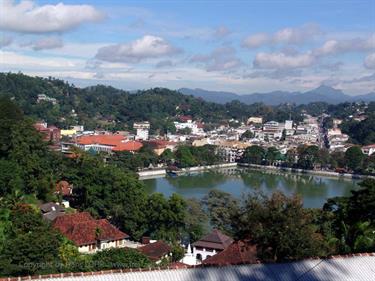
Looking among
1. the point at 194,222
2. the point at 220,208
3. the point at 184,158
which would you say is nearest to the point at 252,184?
the point at 184,158

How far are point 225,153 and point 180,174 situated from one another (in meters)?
8.30

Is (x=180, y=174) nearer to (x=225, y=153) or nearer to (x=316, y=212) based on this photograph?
(x=225, y=153)

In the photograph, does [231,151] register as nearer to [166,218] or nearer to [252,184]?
[252,184]

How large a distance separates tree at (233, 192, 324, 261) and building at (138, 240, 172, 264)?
13.7ft

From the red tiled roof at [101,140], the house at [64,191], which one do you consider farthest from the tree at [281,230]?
the red tiled roof at [101,140]

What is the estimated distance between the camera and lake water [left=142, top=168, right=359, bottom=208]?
26.6m

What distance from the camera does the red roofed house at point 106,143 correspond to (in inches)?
1551

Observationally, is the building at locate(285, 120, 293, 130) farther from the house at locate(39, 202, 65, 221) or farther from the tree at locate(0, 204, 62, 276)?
the tree at locate(0, 204, 62, 276)

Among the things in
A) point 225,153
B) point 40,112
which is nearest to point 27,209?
point 225,153

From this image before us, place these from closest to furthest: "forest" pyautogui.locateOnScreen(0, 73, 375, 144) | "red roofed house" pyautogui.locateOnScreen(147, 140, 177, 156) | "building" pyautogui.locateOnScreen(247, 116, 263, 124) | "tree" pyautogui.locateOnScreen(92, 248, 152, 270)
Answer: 1. "tree" pyautogui.locateOnScreen(92, 248, 152, 270)
2. "red roofed house" pyautogui.locateOnScreen(147, 140, 177, 156)
3. "forest" pyautogui.locateOnScreen(0, 73, 375, 144)
4. "building" pyautogui.locateOnScreen(247, 116, 263, 124)

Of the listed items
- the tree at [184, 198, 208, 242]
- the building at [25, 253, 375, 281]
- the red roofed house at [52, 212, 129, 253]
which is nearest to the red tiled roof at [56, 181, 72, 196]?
the red roofed house at [52, 212, 129, 253]

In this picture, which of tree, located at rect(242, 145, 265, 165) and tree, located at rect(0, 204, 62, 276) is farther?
Answer: tree, located at rect(242, 145, 265, 165)

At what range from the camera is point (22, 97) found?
53812 millimetres

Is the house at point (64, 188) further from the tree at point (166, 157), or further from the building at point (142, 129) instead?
the building at point (142, 129)
